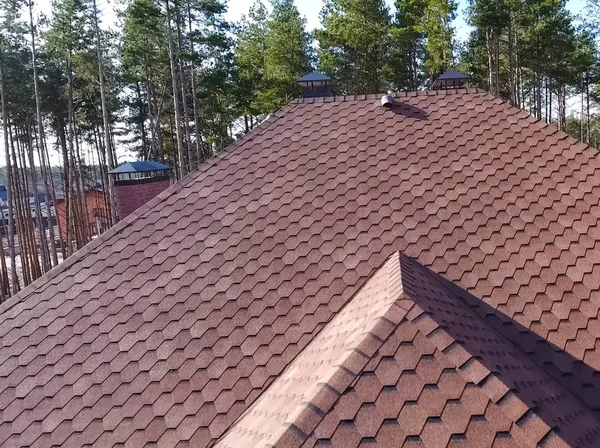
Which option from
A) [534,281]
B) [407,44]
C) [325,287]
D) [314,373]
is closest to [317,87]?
[325,287]

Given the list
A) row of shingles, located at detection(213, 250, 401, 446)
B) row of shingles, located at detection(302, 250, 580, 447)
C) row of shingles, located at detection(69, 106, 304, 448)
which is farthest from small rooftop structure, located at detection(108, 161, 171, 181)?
row of shingles, located at detection(302, 250, 580, 447)

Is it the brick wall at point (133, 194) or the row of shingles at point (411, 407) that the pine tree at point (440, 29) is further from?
the row of shingles at point (411, 407)

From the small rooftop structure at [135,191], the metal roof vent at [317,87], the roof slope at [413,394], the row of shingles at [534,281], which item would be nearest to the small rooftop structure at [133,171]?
the small rooftop structure at [135,191]

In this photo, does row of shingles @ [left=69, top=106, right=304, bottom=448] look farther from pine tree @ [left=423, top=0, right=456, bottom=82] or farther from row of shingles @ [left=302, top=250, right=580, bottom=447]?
pine tree @ [left=423, top=0, right=456, bottom=82]

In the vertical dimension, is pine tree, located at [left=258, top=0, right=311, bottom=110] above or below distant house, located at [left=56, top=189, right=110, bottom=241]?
above

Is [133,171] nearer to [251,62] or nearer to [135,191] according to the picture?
[135,191]

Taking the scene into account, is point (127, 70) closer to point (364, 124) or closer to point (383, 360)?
point (364, 124)
